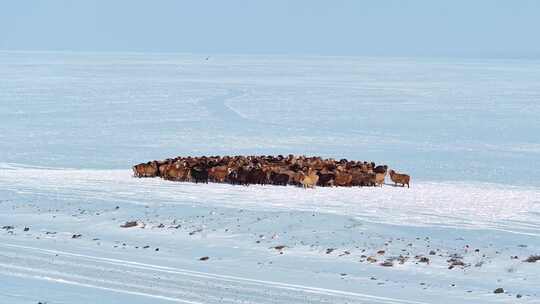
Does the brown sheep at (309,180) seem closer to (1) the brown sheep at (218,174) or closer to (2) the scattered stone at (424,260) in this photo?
(1) the brown sheep at (218,174)

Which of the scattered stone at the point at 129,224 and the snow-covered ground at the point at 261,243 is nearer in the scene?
the snow-covered ground at the point at 261,243

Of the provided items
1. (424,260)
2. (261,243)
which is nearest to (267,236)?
(261,243)

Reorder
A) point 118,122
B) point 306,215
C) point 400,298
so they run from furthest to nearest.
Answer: point 118,122, point 306,215, point 400,298

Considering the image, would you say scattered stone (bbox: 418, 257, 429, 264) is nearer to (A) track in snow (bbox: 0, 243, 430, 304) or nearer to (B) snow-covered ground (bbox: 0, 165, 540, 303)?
(B) snow-covered ground (bbox: 0, 165, 540, 303)

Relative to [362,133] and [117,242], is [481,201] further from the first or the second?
[362,133]

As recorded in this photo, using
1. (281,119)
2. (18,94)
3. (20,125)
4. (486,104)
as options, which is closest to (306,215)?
(20,125)

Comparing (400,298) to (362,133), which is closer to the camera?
(400,298)

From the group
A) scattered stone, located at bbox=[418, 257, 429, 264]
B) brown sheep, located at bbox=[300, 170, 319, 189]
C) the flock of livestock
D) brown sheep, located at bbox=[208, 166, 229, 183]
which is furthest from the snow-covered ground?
brown sheep, located at bbox=[208, 166, 229, 183]

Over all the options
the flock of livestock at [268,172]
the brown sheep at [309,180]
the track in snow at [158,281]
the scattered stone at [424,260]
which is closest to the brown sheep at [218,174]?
the flock of livestock at [268,172]
